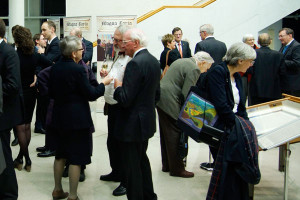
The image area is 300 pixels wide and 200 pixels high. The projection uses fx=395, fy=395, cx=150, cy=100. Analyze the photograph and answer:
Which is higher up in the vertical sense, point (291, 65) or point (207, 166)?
point (291, 65)

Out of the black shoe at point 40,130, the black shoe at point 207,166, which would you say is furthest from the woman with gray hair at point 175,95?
the black shoe at point 40,130

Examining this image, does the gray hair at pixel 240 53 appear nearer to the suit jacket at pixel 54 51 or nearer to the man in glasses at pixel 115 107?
the man in glasses at pixel 115 107

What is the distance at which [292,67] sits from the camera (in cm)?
568

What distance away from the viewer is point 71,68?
11.3ft

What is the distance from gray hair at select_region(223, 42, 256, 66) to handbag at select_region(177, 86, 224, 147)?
1.24 feet

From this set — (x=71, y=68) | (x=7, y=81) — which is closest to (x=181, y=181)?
(x=71, y=68)

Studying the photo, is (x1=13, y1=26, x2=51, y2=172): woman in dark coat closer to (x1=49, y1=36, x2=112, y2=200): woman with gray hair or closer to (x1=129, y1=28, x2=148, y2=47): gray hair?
(x1=49, y1=36, x2=112, y2=200): woman with gray hair

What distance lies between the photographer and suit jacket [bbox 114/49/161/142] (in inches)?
119

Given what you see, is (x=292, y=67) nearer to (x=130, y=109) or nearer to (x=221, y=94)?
(x=221, y=94)

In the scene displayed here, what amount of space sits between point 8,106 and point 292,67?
399 centimetres

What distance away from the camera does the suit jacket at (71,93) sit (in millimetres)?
3426

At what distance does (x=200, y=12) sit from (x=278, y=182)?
6747mm

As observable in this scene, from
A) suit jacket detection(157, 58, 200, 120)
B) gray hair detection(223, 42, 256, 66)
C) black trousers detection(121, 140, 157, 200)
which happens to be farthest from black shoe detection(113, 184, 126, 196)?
gray hair detection(223, 42, 256, 66)

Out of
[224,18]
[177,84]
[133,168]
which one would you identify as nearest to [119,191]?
[133,168]
